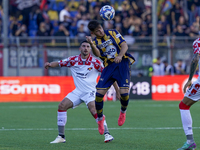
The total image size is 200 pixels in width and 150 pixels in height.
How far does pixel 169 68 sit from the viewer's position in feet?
67.4

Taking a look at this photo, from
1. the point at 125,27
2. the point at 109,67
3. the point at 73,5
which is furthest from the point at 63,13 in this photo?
the point at 109,67

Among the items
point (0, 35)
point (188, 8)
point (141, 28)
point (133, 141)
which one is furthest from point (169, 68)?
point (133, 141)

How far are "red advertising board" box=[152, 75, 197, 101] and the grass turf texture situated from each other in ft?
14.5

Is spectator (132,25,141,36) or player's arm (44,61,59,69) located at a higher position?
spectator (132,25,141,36)

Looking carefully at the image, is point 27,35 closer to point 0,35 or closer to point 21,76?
point 0,35

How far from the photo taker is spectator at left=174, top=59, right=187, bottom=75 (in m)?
20.6

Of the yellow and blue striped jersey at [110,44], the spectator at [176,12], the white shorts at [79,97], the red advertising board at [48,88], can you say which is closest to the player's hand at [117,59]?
the yellow and blue striped jersey at [110,44]

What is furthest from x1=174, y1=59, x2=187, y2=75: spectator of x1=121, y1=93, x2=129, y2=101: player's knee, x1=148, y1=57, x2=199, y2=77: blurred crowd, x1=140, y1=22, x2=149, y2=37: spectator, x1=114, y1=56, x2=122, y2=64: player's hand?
x1=114, y1=56, x2=122, y2=64: player's hand

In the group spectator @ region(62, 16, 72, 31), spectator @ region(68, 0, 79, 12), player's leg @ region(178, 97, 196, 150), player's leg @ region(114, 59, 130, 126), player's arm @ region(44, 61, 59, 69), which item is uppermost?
spectator @ region(68, 0, 79, 12)

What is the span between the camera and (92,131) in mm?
9727

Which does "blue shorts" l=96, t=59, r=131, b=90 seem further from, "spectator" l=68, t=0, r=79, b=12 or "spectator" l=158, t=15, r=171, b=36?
"spectator" l=68, t=0, r=79, b=12

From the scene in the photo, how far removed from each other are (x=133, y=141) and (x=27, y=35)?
50.9 feet

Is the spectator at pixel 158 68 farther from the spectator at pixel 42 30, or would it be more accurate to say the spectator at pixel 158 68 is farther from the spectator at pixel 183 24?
the spectator at pixel 42 30

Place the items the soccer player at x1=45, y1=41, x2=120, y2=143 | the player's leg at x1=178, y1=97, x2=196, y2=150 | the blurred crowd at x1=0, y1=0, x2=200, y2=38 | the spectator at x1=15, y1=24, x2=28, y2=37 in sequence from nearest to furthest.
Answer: the player's leg at x1=178, y1=97, x2=196, y2=150, the soccer player at x1=45, y1=41, x2=120, y2=143, the spectator at x1=15, y1=24, x2=28, y2=37, the blurred crowd at x1=0, y1=0, x2=200, y2=38
